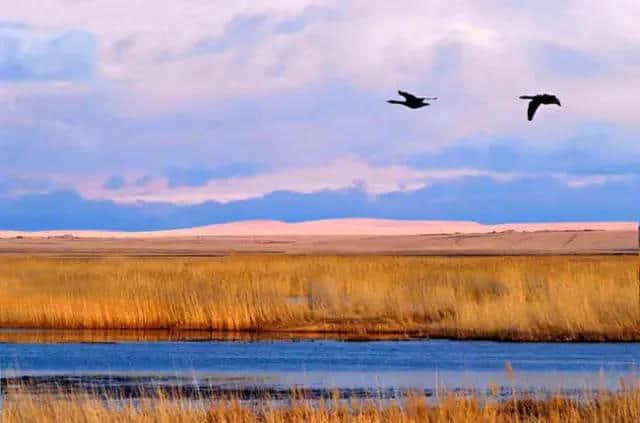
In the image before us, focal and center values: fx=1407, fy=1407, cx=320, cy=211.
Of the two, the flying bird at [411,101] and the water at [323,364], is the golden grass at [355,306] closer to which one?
the water at [323,364]

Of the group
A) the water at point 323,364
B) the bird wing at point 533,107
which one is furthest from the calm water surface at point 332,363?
the bird wing at point 533,107

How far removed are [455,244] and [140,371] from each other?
126m

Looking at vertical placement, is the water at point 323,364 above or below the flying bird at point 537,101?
below

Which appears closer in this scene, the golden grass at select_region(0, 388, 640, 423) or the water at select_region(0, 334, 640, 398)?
the golden grass at select_region(0, 388, 640, 423)

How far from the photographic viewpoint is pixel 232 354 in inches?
948

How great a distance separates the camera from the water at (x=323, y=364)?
19672 millimetres

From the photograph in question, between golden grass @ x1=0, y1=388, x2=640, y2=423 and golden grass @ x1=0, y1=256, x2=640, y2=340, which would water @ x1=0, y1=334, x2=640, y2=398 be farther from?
golden grass @ x1=0, y1=388, x2=640, y2=423

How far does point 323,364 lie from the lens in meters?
22.5

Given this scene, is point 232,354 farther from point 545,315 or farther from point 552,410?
point 552,410

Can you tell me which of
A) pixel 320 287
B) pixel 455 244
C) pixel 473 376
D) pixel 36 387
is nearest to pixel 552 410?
pixel 473 376

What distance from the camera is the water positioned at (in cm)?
1967

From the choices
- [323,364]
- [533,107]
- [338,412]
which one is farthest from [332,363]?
[533,107]

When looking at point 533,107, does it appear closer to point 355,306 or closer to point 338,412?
point 338,412

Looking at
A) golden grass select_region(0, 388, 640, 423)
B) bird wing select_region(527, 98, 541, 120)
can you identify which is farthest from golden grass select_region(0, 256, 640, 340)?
bird wing select_region(527, 98, 541, 120)
